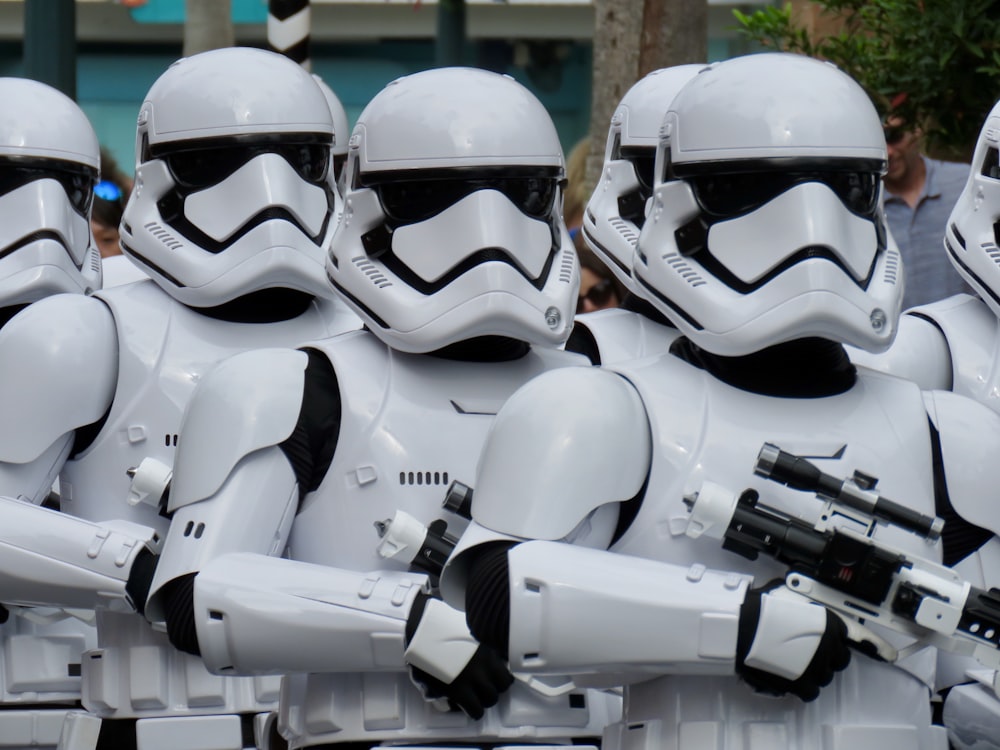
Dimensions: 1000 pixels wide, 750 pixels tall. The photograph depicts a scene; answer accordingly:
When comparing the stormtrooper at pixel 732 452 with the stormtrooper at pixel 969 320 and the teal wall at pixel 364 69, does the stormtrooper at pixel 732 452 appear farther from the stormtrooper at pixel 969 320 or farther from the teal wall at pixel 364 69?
the teal wall at pixel 364 69

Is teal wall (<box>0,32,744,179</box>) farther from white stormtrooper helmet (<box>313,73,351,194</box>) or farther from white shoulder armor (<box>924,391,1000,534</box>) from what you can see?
white shoulder armor (<box>924,391,1000,534</box>)

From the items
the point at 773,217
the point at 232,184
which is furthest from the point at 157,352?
the point at 773,217

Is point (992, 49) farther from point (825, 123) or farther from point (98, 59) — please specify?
point (98, 59)

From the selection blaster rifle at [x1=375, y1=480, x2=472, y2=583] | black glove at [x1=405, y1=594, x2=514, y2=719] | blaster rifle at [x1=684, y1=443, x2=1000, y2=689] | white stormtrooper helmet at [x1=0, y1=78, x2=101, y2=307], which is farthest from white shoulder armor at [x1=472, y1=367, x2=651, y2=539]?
white stormtrooper helmet at [x1=0, y1=78, x2=101, y2=307]

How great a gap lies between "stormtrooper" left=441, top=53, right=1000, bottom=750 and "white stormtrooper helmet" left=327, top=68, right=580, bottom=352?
443mm

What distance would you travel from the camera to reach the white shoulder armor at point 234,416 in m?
4.46

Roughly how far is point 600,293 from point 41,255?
2371mm

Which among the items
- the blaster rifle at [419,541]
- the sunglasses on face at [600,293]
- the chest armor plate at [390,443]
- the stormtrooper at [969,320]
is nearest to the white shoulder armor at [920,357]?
the stormtrooper at [969,320]

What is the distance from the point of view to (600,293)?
811cm

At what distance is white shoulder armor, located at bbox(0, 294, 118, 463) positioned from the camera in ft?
17.4

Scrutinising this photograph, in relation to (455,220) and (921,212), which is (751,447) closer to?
(455,220)

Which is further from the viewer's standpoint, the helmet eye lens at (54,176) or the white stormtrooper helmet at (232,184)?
the helmet eye lens at (54,176)

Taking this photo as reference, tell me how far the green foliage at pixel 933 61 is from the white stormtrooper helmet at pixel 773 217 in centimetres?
419

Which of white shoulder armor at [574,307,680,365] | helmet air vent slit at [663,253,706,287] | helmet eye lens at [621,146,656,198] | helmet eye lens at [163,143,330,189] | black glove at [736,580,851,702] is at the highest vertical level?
helmet air vent slit at [663,253,706,287]
